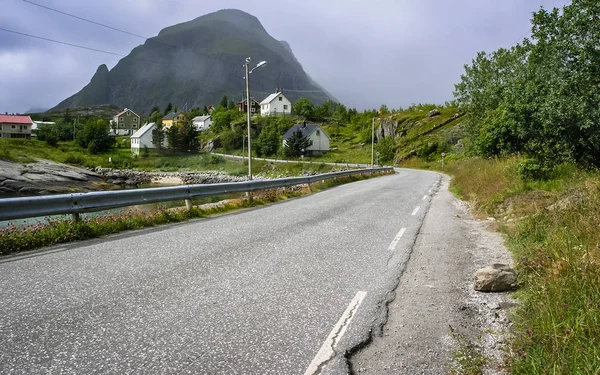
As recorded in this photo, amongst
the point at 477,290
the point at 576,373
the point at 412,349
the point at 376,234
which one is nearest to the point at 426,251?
the point at 376,234

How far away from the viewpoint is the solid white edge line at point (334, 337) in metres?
3.03

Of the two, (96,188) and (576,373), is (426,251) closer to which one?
(576,373)

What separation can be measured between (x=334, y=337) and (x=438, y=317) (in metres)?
1.32

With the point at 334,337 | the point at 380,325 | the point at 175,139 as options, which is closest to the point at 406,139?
the point at 175,139

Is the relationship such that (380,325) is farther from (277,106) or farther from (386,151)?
(277,106)

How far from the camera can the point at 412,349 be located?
336cm

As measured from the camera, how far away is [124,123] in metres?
140

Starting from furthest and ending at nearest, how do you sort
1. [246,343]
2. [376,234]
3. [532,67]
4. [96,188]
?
[96,188] → [532,67] → [376,234] → [246,343]

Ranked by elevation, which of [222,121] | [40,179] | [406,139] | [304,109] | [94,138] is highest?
[304,109]

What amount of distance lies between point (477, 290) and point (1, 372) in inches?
199

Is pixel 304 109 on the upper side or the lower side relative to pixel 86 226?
upper

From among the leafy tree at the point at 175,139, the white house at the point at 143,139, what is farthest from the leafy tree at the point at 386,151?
the white house at the point at 143,139

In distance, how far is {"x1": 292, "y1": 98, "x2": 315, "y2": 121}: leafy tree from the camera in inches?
5418

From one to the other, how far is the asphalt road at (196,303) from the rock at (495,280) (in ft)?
3.68
